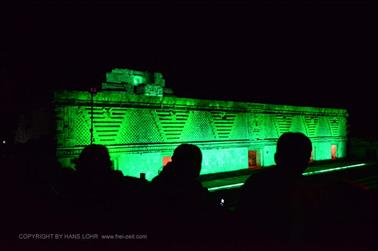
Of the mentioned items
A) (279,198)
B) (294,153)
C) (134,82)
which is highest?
(134,82)

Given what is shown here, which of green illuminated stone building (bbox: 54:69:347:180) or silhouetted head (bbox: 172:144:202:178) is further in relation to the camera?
green illuminated stone building (bbox: 54:69:347:180)

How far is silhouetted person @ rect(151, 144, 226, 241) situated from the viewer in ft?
10.5

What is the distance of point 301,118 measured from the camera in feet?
103

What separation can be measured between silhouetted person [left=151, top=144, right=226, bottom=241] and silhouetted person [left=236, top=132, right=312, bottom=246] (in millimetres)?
356

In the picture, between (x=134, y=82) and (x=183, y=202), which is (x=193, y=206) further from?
(x=134, y=82)

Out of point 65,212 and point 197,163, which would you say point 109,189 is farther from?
point 197,163

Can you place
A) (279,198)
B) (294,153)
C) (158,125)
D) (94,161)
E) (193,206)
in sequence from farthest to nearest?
(158,125)
(94,161)
(193,206)
(294,153)
(279,198)

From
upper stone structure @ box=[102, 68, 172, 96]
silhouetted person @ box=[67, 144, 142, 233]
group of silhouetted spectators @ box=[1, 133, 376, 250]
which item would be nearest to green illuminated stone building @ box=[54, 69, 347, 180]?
upper stone structure @ box=[102, 68, 172, 96]

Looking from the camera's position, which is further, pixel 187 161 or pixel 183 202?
pixel 187 161

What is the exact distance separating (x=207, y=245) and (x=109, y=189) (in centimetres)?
149

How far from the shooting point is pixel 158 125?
2100cm

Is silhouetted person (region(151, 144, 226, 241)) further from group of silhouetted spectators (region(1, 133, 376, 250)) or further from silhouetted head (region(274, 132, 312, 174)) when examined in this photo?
silhouetted head (region(274, 132, 312, 174))

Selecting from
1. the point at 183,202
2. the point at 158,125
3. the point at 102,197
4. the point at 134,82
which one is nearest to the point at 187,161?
the point at 183,202

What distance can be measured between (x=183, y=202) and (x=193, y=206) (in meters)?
0.11
